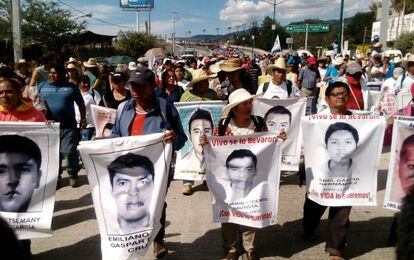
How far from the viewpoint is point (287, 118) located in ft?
21.1

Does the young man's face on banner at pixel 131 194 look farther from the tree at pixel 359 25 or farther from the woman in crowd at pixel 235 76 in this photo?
the tree at pixel 359 25

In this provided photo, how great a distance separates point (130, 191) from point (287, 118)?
330 centimetres

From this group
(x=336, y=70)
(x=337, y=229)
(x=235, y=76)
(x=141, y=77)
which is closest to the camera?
(x=141, y=77)

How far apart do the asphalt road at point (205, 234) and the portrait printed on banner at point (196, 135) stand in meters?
0.52

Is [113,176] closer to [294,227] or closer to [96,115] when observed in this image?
[294,227]

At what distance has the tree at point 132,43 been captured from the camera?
5747 cm

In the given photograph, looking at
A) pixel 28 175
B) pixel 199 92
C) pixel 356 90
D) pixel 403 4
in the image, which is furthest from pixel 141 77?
pixel 403 4

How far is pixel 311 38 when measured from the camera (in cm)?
10562

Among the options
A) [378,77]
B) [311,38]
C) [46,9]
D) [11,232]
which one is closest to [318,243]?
[11,232]

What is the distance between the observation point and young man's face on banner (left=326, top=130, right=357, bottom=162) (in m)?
4.30

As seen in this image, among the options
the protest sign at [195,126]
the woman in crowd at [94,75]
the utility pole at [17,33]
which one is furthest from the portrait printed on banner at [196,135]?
the utility pole at [17,33]

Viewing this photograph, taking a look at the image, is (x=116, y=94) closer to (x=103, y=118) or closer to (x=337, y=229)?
(x=103, y=118)

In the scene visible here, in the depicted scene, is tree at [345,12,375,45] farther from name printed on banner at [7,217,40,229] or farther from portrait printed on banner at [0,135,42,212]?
name printed on banner at [7,217,40,229]

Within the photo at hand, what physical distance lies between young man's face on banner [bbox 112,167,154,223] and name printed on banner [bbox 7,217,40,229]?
0.90m
